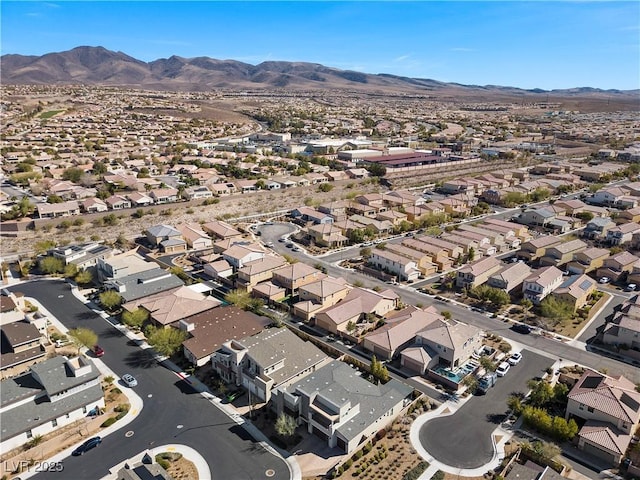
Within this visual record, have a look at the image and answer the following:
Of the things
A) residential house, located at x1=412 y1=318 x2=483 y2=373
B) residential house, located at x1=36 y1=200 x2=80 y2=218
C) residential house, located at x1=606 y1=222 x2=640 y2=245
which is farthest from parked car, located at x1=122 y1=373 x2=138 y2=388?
residential house, located at x1=606 y1=222 x2=640 y2=245

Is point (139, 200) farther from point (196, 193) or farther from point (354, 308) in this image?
point (354, 308)

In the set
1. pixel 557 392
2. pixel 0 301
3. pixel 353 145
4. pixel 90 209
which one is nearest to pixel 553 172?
pixel 353 145

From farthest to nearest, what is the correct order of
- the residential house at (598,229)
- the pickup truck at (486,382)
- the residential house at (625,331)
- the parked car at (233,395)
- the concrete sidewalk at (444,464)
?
1. the residential house at (598,229)
2. the residential house at (625,331)
3. the pickup truck at (486,382)
4. the parked car at (233,395)
5. the concrete sidewalk at (444,464)

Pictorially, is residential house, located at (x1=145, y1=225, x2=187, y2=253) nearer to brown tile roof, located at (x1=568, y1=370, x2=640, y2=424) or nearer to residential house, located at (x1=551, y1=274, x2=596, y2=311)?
residential house, located at (x1=551, y1=274, x2=596, y2=311)

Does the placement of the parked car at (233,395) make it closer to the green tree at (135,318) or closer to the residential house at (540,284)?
the green tree at (135,318)

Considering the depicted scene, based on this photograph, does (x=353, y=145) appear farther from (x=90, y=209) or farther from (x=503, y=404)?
(x=503, y=404)

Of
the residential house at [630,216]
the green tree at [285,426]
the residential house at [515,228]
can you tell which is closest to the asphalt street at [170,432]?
the green tree at [285,426]

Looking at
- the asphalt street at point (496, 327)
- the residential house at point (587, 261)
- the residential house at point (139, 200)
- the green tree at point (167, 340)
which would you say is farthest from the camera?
the residential house at point (139, 200)
